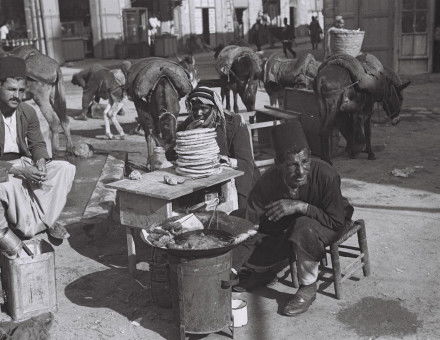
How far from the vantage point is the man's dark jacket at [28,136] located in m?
6.00

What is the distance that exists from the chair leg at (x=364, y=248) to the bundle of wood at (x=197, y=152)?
4.96 ft

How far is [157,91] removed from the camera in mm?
9938

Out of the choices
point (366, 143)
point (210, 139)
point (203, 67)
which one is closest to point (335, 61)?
point (366, 143)

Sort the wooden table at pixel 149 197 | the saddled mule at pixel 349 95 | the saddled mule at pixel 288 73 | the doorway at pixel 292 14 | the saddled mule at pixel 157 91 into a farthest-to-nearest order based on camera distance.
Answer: the doorway at pixel 292 14 < the saddled mule at pixel 288 73 < the saddled mule at pixel 349 95 < the saddled mule at pixel 157 91 < the wooden table at pixel 149 197

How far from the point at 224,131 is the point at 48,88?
16.6 feet

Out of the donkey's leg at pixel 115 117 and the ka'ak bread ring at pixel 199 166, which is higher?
the ka'ak bread ring at pixel 199 166

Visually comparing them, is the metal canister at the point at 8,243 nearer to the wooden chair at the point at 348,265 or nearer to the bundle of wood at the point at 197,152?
the bundle of wood at the point at 197,152

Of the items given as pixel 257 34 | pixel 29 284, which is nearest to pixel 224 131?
pixel 29 284

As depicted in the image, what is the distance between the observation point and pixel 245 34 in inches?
1556

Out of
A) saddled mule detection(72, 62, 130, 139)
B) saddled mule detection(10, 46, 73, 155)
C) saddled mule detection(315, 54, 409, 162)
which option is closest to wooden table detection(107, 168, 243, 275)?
saddled mule detection(315, 54, 409, 162)

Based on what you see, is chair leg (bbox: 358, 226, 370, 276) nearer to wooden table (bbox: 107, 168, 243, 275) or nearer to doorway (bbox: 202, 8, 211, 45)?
wooden table (bbox: 107, 168, 243, 275)

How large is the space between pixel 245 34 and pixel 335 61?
30315 millimetres

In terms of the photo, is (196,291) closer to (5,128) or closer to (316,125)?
(5,128)

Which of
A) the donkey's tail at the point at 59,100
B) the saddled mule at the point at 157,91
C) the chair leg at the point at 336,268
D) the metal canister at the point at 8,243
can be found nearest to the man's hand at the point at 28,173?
the metal canister at the point at 8,243
